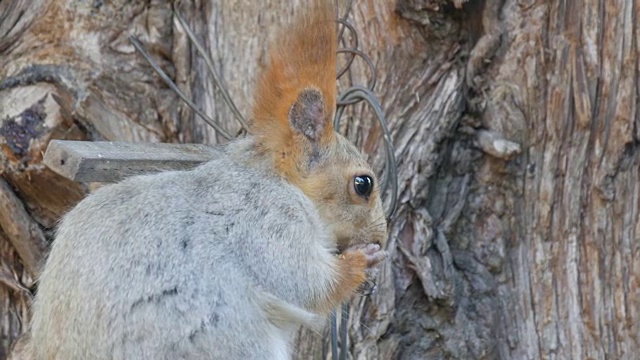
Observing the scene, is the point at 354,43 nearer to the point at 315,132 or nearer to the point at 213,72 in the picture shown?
the point at 213,72

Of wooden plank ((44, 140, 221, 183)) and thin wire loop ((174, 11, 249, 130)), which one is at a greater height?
thin wire loop ((174, 11, 249, 130))

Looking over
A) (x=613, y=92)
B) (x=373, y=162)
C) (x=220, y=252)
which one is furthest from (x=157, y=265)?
(x=613, y=92)

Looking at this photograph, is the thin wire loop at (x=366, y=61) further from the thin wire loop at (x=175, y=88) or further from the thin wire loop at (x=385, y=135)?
the thin wire loop at (x=175, y=88)

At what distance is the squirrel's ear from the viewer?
→ 196 centimetres

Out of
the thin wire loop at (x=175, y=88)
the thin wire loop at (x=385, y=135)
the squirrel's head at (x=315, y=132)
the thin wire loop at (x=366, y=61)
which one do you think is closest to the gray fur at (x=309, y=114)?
the squirrel's head at (x=315, y=132)

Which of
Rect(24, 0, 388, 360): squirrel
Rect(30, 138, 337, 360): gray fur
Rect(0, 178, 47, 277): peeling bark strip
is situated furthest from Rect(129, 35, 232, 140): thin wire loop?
Rect(0, 178, 47, 277): peeling bark strip

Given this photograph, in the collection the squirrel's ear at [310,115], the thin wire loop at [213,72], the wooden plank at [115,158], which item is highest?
the thin wire loop at [213,72]

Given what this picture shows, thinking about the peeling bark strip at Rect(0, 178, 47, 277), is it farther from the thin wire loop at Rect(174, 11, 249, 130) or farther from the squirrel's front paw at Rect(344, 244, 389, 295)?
the squirrel's front paw at Rect(344, 244, 389, 295)

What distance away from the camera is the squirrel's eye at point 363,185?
82.1 inches

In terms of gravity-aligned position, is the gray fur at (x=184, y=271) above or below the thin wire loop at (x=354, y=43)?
below

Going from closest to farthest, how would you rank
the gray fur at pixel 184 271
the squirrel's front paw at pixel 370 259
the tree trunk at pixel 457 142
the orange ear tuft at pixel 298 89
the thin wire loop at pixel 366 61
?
the gray fur at pixel 184 271 → the orange ear tuft at pixel 298 89 → the squirrel's front paw at pixel 370 259 → the thin wire loop at pixel 366 61 → the tree trunk at pixel 457 142

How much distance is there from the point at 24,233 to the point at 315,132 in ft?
2.77

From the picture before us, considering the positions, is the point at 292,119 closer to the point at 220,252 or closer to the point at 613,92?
the point at 220,252

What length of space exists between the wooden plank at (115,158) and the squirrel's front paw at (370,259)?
39 cm
